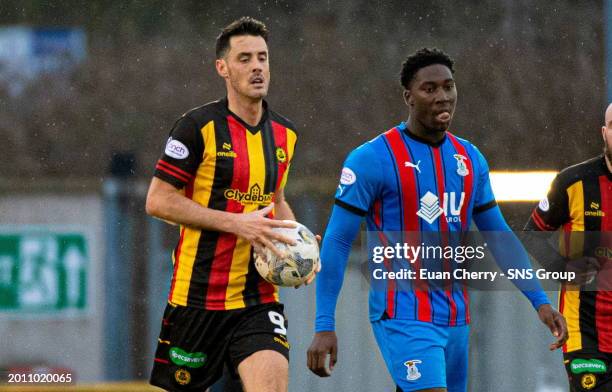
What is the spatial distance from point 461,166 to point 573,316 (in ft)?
3.45

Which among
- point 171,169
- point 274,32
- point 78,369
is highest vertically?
point 274,32

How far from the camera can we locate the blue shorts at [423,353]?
4996mm

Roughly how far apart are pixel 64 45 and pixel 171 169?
7.16 meters

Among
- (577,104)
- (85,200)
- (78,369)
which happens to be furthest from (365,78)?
(78,369)

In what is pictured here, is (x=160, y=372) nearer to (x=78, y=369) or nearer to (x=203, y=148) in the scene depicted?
(x=203, y=148)

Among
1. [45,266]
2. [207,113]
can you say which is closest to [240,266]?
[207,113]

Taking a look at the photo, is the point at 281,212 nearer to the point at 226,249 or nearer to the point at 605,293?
the point at 226,249

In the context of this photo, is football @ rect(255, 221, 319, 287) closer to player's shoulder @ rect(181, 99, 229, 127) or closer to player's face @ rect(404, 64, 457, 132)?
player's shoulder @ rect(181, 99, 229, 127)

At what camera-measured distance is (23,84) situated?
11.6 m

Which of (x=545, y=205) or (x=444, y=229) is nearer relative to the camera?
(x=444, y=229)

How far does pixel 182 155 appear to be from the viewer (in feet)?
16.8

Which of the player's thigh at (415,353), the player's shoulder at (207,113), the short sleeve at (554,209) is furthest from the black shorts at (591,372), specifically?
the player's shoulder at (207,113)

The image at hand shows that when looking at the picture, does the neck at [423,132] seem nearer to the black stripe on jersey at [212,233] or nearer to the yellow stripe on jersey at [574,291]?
the black stripe on jersey at [212,233]

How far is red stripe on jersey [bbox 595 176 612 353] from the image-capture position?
19.1ft
